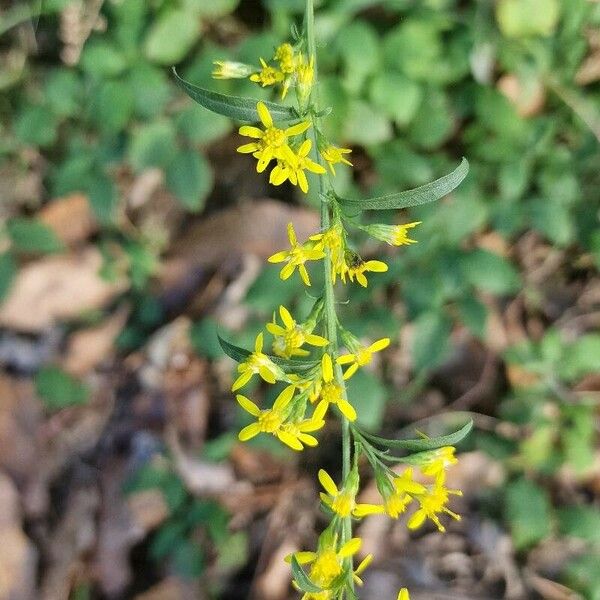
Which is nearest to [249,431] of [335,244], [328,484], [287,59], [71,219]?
[328,484]

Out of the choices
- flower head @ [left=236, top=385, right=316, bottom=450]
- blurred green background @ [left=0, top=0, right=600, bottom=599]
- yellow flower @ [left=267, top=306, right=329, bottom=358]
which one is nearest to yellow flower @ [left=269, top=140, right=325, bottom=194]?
yellow flower @ [left=267, top=306, right=329, bottom=358]

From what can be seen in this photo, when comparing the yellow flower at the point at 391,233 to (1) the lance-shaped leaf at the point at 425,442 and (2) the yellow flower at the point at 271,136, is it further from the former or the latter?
(1) the lance-shaped leaf at the point at 425,442

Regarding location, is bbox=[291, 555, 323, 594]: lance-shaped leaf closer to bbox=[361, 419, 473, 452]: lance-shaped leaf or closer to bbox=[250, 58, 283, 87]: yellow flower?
bbox=[361, 419, 473, 452]: lance-shaped leaf

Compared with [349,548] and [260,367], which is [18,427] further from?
[349,548]

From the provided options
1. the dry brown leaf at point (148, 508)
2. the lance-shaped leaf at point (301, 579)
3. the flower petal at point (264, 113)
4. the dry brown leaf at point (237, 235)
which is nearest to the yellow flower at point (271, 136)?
the flower petal at point (264, 113)

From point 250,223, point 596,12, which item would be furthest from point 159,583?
point 596,12
